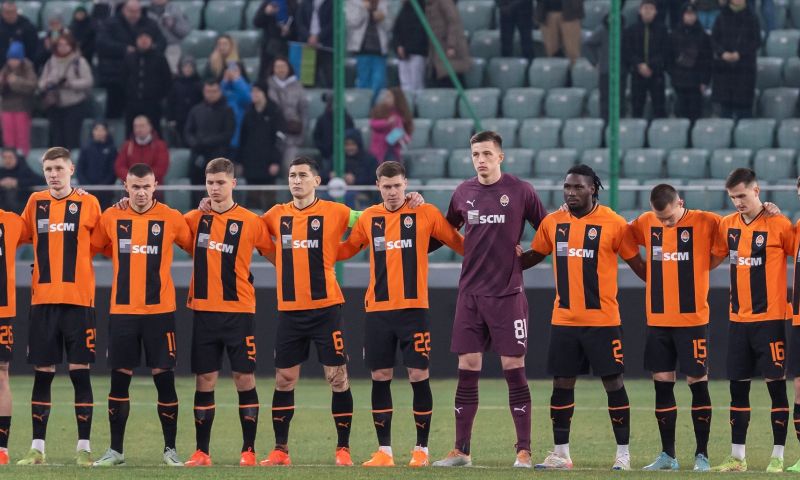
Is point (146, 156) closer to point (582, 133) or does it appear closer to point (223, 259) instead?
point (582, 133)

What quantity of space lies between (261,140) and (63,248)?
5.51 m

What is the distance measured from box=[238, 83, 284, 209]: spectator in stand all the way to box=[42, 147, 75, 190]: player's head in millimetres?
5099

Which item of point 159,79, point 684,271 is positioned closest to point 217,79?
point 159,79

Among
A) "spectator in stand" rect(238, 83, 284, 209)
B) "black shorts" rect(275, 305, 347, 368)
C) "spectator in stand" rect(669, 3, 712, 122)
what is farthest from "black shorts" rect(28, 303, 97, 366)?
"spectator in stand" rect(669, 3, 712, 122)

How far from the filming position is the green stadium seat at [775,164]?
47.1ft

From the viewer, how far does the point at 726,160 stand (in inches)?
570

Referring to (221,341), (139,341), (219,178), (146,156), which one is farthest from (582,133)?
(139,341)

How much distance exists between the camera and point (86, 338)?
9.73m

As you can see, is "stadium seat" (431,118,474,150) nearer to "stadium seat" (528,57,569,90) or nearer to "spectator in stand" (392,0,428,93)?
"spectator in stand" (392,0,428,93)

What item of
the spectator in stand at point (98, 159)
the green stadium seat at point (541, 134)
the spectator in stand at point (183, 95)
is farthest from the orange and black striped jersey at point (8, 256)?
the green stadium seat at point (541, 134)

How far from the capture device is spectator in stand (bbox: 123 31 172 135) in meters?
15.8

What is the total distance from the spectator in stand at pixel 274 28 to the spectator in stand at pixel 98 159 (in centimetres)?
171

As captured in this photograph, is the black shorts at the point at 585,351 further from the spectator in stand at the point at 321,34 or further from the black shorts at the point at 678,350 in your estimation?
the spectator in stand at the point at 321,34

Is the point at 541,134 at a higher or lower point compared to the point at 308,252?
higher
